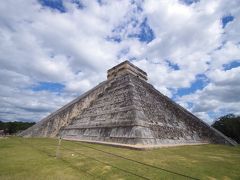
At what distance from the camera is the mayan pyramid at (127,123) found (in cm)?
1062

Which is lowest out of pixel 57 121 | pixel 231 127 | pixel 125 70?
pixel 57 121

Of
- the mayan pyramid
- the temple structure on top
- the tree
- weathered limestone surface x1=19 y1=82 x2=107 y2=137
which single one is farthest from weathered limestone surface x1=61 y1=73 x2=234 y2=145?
the tree

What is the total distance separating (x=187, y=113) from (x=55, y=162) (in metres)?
15.5

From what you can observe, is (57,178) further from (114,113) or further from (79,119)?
(79,119)

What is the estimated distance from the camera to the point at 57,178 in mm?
4078

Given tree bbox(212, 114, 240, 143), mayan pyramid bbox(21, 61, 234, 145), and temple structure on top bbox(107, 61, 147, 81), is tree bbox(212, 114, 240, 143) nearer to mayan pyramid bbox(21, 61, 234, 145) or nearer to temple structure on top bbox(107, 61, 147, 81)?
mayan pyramid bbox(21, 61, 234, 145)

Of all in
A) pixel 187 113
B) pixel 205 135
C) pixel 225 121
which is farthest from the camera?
pixel 225 121

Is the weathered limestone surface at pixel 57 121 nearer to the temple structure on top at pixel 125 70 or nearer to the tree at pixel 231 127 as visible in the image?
the temple structure on top at pixel 125 70

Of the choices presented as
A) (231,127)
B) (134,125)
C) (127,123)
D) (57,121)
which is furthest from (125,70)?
(231,127)

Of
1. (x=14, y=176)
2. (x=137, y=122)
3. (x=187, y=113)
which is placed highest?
(x=187, y=113)

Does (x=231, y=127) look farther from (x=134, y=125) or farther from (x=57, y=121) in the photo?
(x=57, y=121)

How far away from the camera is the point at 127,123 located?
35.5 ft

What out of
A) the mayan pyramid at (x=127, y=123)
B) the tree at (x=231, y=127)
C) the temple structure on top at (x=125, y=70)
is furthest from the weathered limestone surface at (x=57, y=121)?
the tree at (x=231, y=127)

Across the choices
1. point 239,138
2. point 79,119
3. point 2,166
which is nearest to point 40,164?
point 2,166
